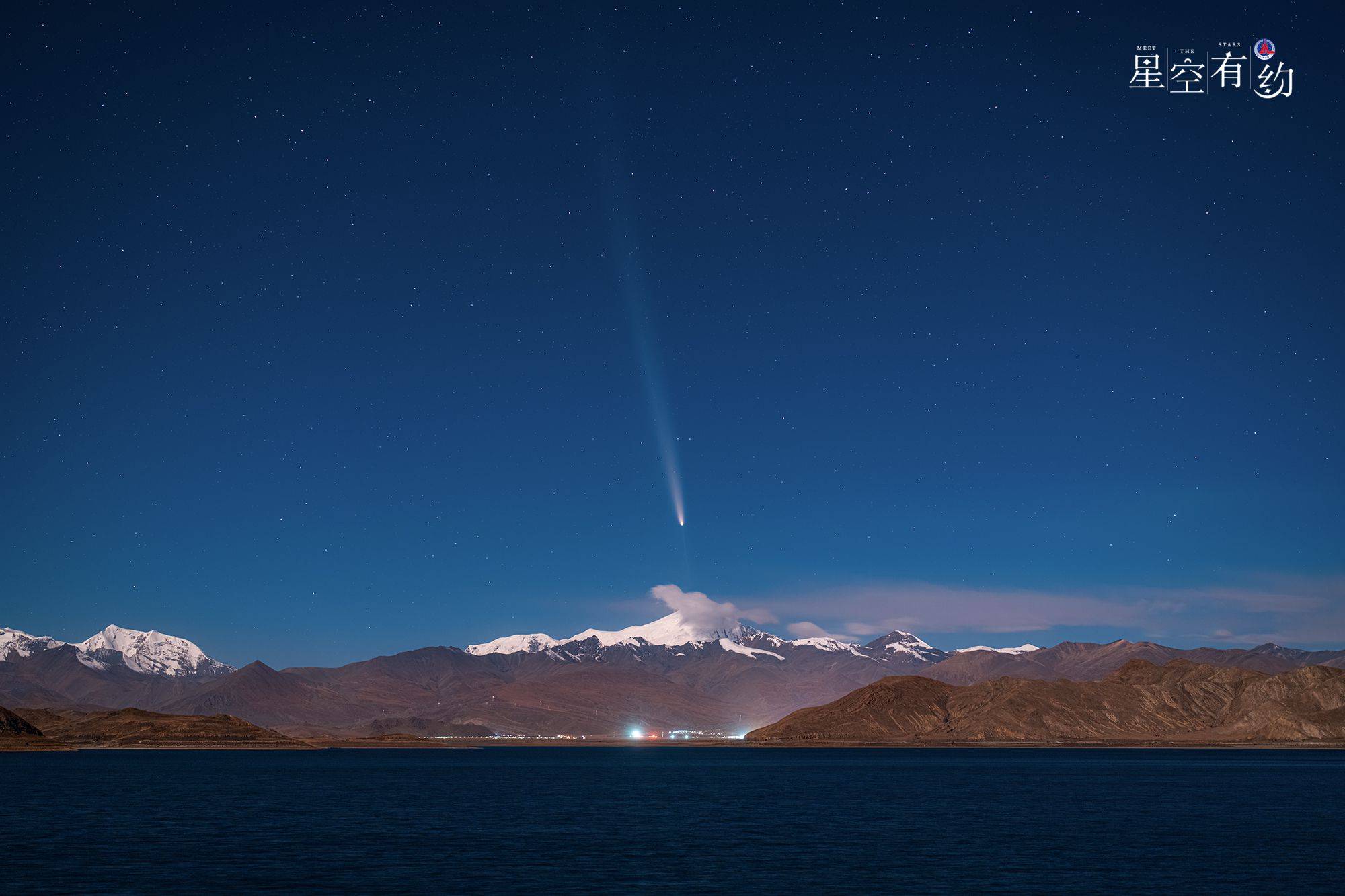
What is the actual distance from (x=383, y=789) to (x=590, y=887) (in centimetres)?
10831

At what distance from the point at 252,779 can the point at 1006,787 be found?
11729 centimetres

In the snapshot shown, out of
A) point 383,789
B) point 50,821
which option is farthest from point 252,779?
point 50,821

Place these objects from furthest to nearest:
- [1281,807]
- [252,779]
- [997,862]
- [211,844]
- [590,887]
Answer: [252,779] < [1281,807] < [211,844] < [997,862] < [590,887]

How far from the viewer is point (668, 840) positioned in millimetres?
91375

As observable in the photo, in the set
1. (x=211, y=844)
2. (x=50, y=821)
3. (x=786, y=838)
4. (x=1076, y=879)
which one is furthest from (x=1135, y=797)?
(x=50, y=821)

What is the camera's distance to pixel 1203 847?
87.6 meters

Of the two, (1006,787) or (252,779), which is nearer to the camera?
(1006,787)

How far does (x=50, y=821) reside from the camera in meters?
102

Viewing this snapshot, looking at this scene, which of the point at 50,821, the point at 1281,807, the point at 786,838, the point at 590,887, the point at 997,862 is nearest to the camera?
the point at 590,887

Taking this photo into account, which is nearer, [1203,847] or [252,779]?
[1203,847]

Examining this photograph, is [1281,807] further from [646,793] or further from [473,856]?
[473,856]

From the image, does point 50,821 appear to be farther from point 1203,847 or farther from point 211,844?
point 1203,847

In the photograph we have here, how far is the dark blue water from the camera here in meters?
68.2

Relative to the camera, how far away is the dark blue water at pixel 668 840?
68250 mm
